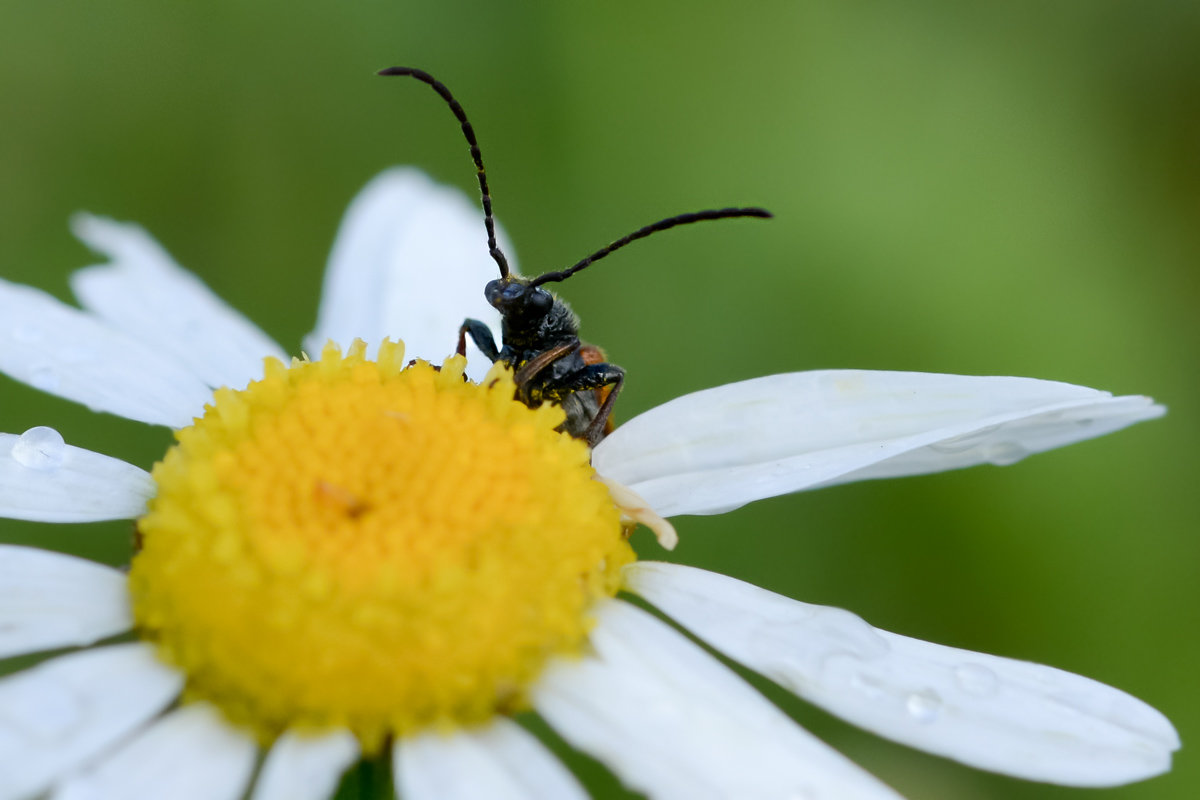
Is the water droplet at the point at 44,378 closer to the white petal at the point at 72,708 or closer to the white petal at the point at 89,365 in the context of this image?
the white petal at the point at 89,365

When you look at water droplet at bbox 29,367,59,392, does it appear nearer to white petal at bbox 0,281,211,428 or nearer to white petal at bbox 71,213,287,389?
white petal at bbox 0,281,211,428

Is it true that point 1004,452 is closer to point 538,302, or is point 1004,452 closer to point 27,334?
point 538,302

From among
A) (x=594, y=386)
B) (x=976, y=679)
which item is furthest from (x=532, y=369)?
(x=976, y=679)

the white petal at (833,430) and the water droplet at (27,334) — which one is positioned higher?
the white petal at (833,430)

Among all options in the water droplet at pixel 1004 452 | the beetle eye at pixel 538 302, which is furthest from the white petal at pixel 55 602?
the water droplet at pixel 1004 452

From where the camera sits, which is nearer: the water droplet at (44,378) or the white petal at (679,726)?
the white petal at (679,726)

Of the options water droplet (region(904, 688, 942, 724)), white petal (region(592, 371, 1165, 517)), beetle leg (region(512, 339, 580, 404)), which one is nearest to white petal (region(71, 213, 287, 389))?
beetle leg (region(512, 339, 580, 404))
